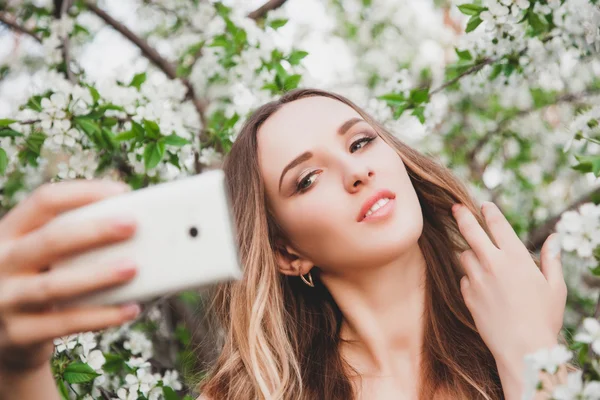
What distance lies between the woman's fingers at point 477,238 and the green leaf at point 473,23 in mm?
840

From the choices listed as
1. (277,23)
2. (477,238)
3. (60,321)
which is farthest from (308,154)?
(277,23)

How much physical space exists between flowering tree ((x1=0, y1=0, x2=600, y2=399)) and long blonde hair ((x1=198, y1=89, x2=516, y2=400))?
0.32 m

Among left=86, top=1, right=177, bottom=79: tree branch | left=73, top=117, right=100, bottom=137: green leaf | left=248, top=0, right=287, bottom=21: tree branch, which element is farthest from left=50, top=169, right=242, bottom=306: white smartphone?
left=86, top=1, right=177, bottom=79: tree branch

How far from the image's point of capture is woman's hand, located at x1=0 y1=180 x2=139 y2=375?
786mm

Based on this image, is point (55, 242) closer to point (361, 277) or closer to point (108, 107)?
point (361, 277)

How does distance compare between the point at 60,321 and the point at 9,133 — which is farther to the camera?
the point at 9,133

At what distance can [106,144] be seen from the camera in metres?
2.40

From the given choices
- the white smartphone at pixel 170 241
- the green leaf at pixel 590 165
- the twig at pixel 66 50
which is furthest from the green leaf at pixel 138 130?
the green leaf at pixel 590 165

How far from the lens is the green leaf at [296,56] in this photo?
9.24ft

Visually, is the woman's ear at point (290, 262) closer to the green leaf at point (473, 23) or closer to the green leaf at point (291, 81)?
the green leaf at point (291, 81)

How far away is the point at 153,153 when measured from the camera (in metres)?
2.29

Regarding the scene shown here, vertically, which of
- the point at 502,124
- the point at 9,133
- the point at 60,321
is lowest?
the point at 502,124

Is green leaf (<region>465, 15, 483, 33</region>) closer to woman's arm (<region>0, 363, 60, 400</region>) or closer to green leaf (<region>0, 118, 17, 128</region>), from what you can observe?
green leaf (<region>0, 118, 17, 128</region>)

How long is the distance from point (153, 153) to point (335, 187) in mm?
860
